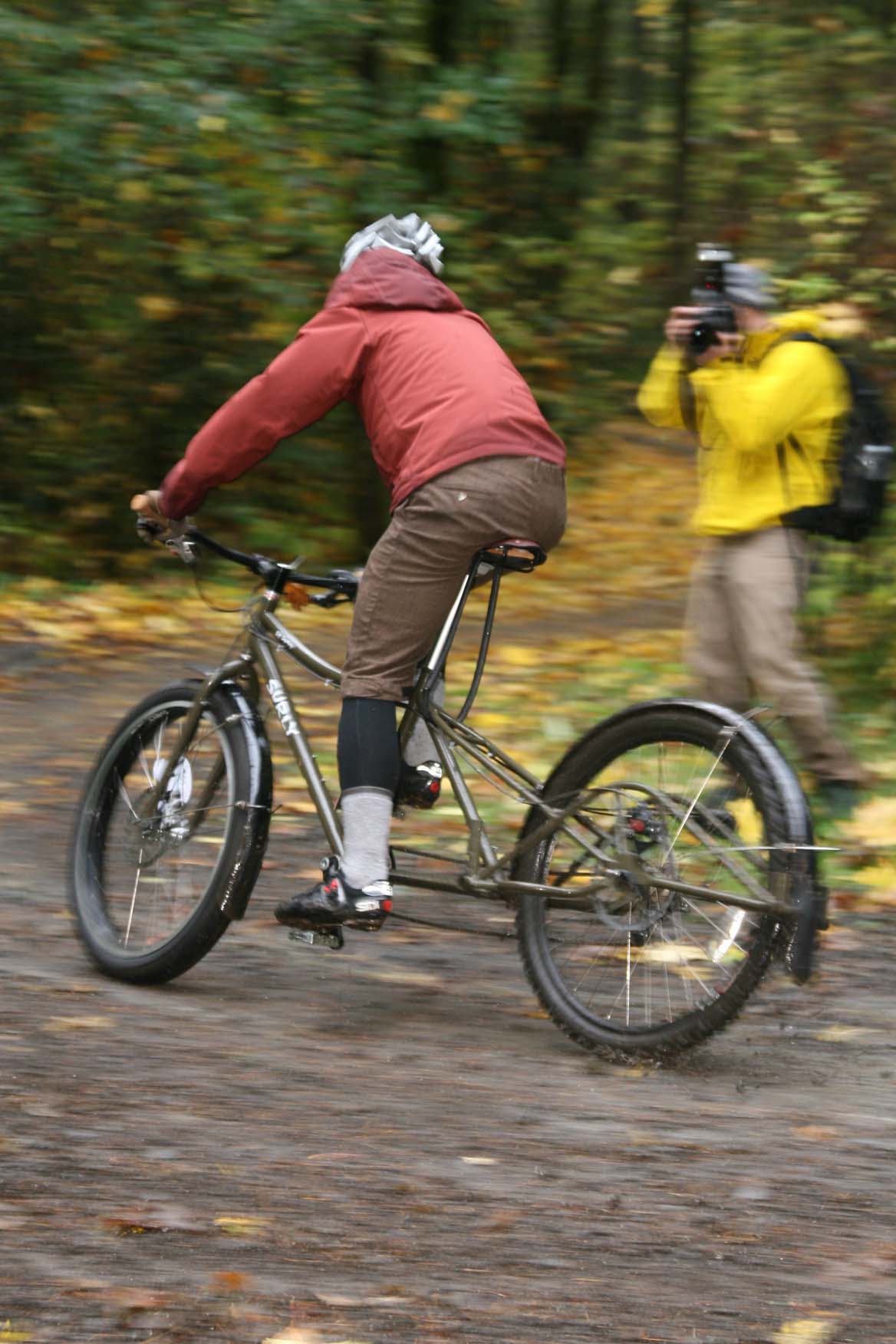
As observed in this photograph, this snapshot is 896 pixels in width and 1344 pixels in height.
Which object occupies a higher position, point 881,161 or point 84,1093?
point 881,161

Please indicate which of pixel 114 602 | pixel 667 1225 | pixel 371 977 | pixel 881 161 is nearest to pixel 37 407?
pixel 114 602

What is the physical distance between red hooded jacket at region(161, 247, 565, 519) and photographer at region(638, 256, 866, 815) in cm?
140

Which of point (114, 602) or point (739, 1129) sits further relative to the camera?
point (114, 602)

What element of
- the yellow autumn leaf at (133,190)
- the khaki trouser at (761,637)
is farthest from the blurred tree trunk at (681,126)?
the khaki trouser at (761,637)

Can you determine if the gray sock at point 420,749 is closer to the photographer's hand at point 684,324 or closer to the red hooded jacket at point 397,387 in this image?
the red hooded jacket at point 397,387

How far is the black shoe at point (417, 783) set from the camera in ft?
15.0

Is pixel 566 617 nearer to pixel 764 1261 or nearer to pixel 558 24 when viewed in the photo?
pixel 558 24

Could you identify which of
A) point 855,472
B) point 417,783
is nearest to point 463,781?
point 417,783

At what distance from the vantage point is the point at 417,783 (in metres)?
4.56

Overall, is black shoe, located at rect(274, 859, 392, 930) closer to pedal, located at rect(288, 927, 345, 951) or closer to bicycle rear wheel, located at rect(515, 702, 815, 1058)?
pedal, located at rect(288, 927, 345, 951)

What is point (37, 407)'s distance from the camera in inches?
453

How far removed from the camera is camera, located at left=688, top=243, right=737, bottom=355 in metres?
5.60

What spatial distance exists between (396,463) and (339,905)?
1044 millimetres

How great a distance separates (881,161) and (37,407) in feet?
18.2
